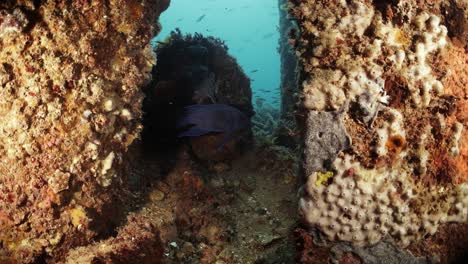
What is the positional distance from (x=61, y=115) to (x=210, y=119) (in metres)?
1.83

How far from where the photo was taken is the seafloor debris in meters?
3.06

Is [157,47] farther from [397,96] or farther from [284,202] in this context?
[397,96]

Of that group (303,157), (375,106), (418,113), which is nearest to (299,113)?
(303,157)

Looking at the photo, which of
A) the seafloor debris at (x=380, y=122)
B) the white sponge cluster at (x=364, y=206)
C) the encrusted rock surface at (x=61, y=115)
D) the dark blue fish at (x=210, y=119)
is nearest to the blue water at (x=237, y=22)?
the dark blue fish at (x=210, y=119)

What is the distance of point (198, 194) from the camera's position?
4.88m

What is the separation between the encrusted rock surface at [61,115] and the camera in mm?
2867

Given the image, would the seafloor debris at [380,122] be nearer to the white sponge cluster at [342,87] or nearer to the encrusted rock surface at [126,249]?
the white sponge cluster at [342,87]

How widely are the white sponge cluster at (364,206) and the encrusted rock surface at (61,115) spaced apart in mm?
2063

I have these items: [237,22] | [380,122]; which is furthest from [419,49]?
[237,22]

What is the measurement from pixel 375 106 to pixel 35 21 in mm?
2946

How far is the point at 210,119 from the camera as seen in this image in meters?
4.43

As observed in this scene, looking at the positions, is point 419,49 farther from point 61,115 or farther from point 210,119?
point 61,115

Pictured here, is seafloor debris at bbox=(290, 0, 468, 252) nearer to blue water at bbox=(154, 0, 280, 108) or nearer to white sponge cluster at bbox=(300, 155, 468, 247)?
white sponge cluster at bbox=(300, 155, 468, 247)

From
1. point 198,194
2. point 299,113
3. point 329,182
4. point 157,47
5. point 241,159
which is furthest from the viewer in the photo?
point 157,47
